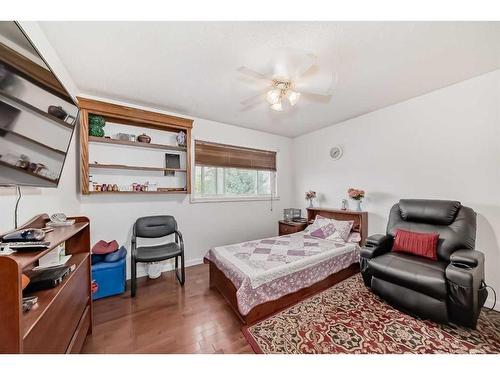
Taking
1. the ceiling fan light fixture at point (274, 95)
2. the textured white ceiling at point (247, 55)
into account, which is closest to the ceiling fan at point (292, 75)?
the ceiling fan light fixture at point (274, 95)

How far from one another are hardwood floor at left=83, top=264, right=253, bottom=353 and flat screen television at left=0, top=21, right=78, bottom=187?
4.37 ft

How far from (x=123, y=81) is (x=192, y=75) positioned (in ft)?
2.66

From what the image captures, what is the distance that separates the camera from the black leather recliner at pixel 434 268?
1.60 m

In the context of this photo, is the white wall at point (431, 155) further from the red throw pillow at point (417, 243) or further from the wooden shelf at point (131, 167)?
the wooden shelf at point (131, 167)

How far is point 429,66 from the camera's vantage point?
189cm

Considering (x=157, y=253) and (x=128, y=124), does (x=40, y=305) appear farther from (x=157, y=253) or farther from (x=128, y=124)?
(x=128, y=124)

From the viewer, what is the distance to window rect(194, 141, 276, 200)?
3309mm

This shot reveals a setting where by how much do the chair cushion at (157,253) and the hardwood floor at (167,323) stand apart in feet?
1.44

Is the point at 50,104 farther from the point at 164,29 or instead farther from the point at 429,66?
the point at 429,66

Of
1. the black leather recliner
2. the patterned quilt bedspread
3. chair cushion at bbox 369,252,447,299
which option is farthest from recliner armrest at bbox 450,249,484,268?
the patterned quilt bedspread

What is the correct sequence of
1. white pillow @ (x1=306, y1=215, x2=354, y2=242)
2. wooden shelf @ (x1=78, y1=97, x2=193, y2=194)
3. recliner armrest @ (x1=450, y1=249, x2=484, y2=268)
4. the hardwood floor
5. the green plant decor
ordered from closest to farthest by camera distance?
the hardwood floor → recliner armrest @ (x1=450, y1=249, x2=484, y2=268) → wooden shelf @ (x1=78, y1=97, x2=193, y2=194) → the green plant decor → white pillow @ (x1=306, y1=215, x2=354, y2=242)

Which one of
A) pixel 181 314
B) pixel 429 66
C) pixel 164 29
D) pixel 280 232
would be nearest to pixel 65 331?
pixel 181 314

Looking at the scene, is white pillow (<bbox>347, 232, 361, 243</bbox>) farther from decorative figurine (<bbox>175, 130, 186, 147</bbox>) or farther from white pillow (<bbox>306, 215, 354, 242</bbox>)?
decorative figurine (<bbox>175, 130, 186, 147</bbox>)

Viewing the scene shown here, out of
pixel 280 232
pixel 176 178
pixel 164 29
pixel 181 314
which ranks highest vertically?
pixel 164 29
